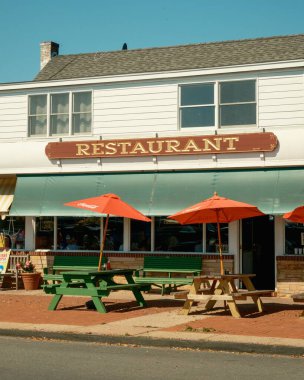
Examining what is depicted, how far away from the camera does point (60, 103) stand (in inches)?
818

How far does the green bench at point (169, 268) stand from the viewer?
1842cm

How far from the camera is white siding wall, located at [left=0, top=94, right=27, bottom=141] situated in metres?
20.9

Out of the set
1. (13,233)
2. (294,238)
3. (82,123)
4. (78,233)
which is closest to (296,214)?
(294,238)

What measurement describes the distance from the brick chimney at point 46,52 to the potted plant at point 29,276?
8.52 meters

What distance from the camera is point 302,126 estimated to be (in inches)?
709

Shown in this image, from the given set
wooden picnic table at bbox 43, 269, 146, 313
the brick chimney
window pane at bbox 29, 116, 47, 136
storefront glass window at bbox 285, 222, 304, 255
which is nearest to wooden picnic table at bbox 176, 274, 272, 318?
wooden picnic table at bbox 43, 269, 146, 313

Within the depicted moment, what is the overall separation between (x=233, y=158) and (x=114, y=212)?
455 cm

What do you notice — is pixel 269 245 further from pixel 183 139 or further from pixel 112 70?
pixel 112 70

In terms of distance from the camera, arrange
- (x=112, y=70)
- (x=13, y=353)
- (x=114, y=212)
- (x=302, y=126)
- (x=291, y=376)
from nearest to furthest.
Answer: (x=291, y=376) → (x=13, y=353) → (x=114, y=212) → (x=302, y=126) → (x=112, y=70)

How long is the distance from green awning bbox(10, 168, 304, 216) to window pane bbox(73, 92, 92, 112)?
1.92m

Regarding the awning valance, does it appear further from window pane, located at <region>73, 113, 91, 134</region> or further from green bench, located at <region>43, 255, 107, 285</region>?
window pane, located at <region>73, 113, 91, 134</region>

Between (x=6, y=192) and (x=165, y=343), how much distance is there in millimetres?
11389

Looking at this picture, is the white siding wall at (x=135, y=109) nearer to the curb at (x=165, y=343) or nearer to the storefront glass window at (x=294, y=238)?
the storefront glass window at (x=294, y=238)

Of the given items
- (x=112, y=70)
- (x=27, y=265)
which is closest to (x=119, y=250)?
(x=27, y=265)
